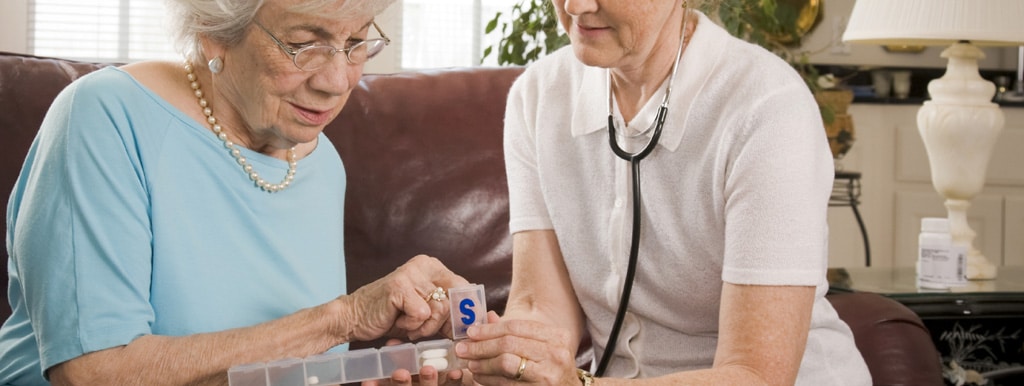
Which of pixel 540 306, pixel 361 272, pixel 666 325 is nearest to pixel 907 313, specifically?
pixel 666 325

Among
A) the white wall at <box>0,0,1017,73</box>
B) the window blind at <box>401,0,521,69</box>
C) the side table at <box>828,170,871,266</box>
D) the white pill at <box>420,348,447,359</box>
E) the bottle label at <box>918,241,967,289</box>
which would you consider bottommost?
the white pill at <box>420,348,447,359</box>

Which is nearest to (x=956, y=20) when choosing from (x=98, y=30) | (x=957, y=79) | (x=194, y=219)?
(x=957, y=79)

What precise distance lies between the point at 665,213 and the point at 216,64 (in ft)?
2.24

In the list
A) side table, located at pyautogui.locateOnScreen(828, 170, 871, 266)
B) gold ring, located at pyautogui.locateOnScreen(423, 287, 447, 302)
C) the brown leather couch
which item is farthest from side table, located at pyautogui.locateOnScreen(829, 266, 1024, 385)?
side table, located at pyautogui.locateOnScreen(828, 170, 871, 266)

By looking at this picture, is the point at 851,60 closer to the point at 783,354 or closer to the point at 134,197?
the point at 783,354

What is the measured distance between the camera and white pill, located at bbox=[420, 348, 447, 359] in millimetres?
1366

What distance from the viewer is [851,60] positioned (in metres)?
5.18

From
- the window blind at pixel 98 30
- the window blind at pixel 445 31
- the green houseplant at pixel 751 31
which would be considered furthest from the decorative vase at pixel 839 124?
the window blind at pixel 98 30

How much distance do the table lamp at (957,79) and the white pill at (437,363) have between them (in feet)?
5.63

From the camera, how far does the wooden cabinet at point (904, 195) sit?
5.02m

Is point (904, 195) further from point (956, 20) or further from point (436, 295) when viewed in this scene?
point (436, 295)

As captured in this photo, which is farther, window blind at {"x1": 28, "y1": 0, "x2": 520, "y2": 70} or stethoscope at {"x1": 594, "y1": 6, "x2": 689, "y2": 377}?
window blind at {"x1": 28, "y1": 0, "x2": 520, "y2": 70}

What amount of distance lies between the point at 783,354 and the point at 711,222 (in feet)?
0.77

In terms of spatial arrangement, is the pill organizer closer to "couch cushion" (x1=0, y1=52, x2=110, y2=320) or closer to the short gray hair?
the short gray hair
